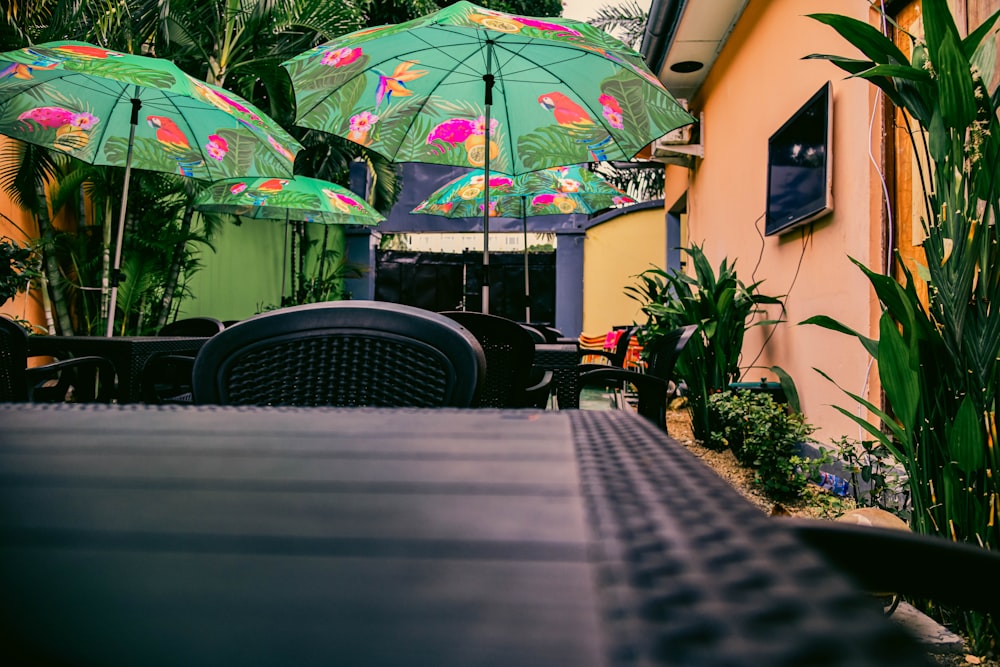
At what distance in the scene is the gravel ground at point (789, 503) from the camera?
4.77 ft

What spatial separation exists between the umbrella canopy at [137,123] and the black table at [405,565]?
2547 millimetres

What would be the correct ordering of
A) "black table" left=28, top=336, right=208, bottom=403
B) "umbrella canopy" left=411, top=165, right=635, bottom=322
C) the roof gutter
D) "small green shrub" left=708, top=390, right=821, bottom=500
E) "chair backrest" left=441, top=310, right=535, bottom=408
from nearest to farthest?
"chair backrest" left=441, top=310, right=535, bottom=408, "black table" left=28, top=336, right=208, bottom=403, "small green shrub" left=708, top=390, right=821, bottom=500, the roof gutter, "umbrella canopy" left=411, top=165, right=635, bottom=322

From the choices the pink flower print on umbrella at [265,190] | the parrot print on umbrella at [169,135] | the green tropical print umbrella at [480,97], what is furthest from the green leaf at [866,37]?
the pink flower print on umbrella at [265,190]

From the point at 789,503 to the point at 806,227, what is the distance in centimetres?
176

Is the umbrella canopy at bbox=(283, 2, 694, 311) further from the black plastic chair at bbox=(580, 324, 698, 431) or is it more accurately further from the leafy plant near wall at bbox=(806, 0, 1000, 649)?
the leafy plant near wall at bbox=(806, 0, 1000, 649)

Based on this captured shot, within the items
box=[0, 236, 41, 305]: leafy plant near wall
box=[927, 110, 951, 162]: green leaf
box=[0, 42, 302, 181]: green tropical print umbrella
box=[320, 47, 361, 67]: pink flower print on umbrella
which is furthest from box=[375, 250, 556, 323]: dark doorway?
box=[927, 110, 951, 162]: green leaf

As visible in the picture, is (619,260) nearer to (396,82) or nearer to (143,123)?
(396,82)

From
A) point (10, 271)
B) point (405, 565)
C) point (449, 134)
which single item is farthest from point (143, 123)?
point (405, 565)

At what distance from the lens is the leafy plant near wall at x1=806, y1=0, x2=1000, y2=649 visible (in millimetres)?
1447

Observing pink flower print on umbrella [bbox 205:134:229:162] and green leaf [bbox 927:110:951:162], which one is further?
pink flower print on umbrella [bbox 205:134:229:162]

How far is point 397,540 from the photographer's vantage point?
345 mm

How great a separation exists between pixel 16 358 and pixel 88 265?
9.63ft

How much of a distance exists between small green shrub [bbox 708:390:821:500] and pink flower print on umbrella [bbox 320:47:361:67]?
8.85 feet

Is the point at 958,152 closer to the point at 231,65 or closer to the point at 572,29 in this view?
the point at 572,29
